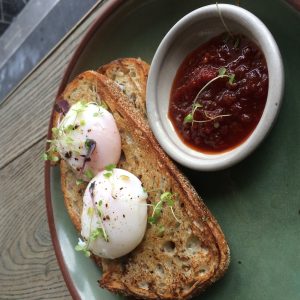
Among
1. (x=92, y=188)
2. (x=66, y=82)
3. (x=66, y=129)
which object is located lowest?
(x=92, y=188)

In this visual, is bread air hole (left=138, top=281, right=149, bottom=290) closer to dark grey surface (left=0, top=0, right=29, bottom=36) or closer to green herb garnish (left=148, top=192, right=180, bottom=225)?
green herb garnish (left=148, top=192, right=180, bottom=225)

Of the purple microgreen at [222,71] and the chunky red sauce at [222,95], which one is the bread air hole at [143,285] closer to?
the chunky red sauce at [222,95]

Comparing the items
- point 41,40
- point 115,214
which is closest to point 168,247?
point 115,214

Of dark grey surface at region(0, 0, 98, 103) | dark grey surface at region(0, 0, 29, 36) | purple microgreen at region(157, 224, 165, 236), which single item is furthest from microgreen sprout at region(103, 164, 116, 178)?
dark grey surface at region(0, 0, 29, 36)

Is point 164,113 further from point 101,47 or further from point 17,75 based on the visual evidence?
point 17,75

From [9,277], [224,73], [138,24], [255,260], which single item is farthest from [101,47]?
[9,277]

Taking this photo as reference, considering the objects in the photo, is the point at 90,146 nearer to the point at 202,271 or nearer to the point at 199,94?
the point at 199,94
